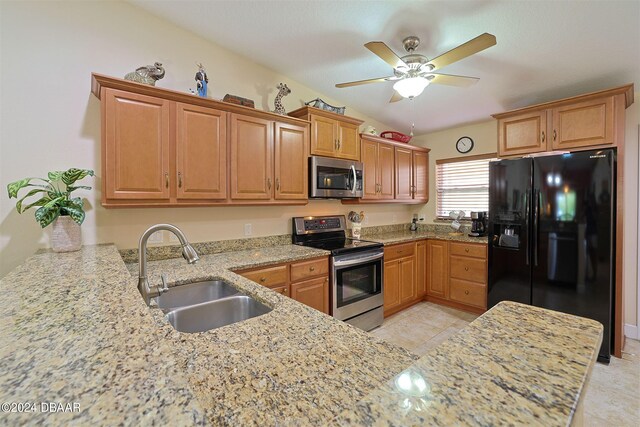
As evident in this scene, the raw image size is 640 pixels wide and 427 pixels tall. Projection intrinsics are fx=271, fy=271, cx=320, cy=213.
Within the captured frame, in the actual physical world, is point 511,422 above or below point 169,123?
below

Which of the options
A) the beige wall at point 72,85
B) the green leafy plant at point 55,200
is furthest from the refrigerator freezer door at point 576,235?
the green leafy plant at point 55,200

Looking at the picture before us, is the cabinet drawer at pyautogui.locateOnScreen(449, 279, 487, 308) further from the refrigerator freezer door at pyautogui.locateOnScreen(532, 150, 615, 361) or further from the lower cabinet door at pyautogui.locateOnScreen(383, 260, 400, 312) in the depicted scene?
the lower cabinet door at pyautogui.locateOnScreen(383, 260, 400, 312)

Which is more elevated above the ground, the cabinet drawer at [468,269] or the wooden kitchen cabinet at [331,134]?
the wooden kitchen cabinet at [331,134]

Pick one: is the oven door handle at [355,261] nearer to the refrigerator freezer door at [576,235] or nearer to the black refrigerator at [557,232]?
the black refrigerator at [557,232]

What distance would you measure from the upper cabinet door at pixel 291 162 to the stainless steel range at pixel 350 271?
1.54ft

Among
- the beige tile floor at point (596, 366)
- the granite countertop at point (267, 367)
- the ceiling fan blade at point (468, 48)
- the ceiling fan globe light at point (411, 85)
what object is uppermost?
the ceiling fan blade at point (468, 48)

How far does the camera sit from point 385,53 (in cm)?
188

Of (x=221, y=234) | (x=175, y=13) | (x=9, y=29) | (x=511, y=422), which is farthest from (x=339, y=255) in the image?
(x=9, y=29)

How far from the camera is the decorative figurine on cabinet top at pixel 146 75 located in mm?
1967

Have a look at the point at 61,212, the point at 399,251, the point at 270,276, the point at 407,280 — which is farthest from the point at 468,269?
the point at 61,212

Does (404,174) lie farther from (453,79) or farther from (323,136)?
(453,79)

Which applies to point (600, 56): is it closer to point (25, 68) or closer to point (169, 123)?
point (169, 123)

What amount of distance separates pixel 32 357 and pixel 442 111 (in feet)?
13.4

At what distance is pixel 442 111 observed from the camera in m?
3.59
